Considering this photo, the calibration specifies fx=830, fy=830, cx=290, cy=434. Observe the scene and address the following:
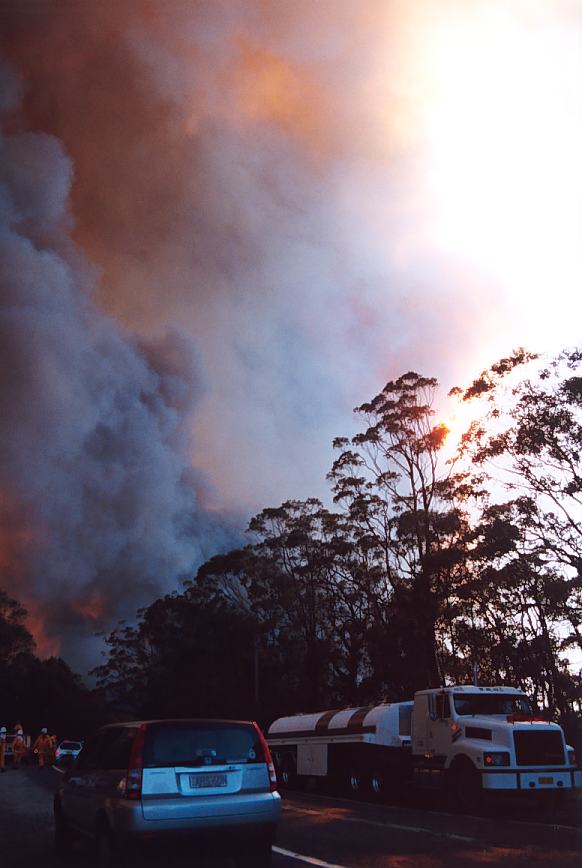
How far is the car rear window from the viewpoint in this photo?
26.9 feet

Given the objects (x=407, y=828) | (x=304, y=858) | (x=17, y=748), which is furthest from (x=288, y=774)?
(x=17, y=748)

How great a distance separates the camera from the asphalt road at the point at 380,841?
366 inches

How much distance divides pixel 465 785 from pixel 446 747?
4.08 feet

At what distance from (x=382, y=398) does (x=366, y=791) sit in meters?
26.6

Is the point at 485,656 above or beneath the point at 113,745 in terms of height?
above

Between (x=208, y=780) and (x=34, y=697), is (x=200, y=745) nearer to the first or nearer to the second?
(x=208, y=780)

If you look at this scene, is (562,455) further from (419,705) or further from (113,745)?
(113,745)

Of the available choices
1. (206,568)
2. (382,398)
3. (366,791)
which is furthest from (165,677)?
(366,791)

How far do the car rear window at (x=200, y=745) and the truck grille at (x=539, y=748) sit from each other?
9.30 metres

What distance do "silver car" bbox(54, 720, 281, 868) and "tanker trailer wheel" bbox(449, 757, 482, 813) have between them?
9092 mm

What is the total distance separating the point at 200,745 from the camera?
8.47m

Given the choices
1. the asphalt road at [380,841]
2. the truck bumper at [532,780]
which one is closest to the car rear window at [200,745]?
the asphalt road at [380,841]

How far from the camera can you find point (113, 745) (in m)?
8.94

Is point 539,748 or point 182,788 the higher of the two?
point 539,748
